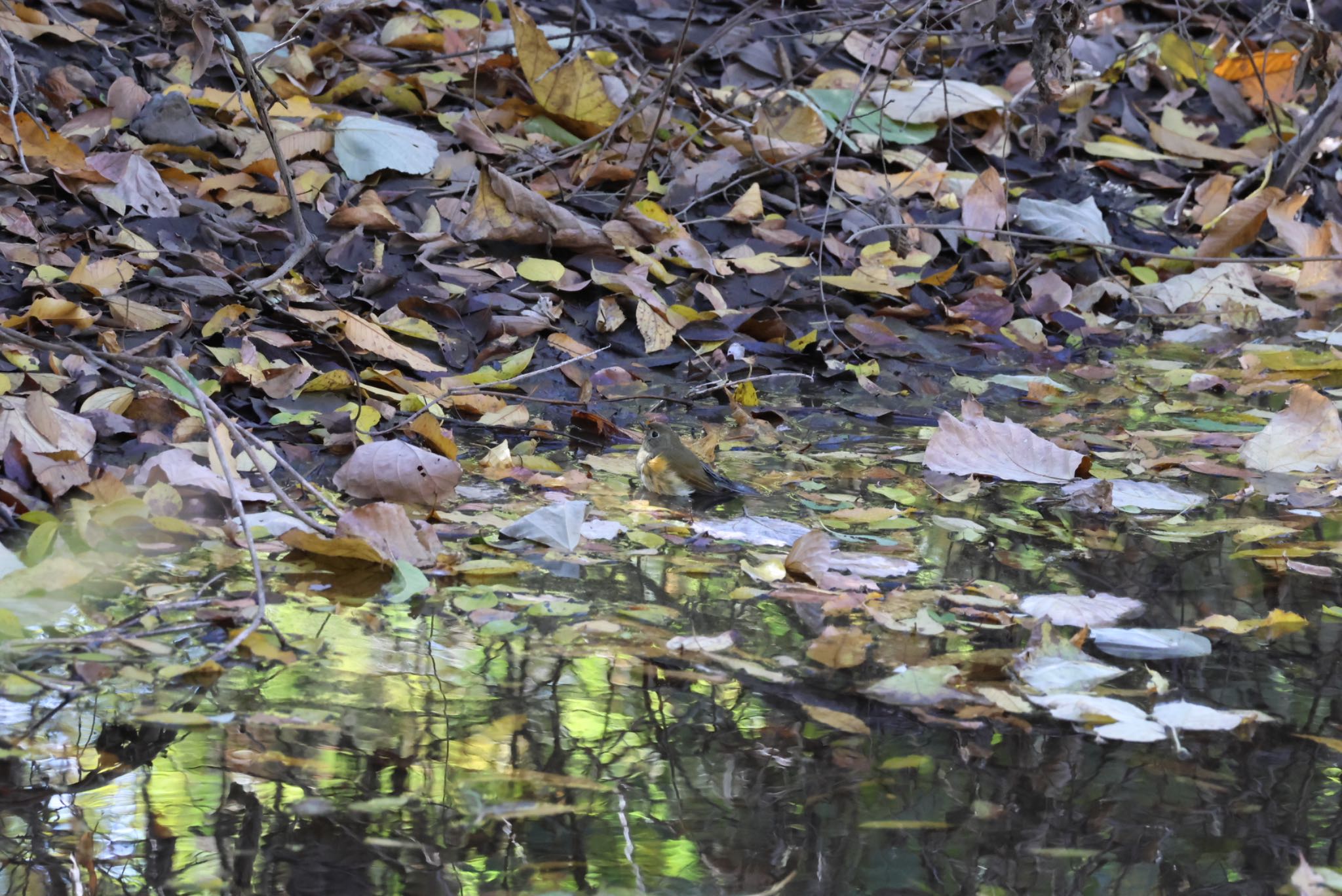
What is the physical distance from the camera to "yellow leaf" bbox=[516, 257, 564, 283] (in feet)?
10.8

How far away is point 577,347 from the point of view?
3141mm

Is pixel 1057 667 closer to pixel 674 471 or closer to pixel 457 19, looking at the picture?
pixel 674 471

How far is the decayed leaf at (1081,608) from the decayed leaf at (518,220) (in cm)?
177

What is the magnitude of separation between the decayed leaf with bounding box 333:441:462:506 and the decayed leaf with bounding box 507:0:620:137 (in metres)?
1.84

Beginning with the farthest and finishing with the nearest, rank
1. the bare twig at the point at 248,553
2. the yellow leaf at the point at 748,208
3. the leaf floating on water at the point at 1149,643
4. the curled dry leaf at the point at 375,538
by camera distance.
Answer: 1. the yellow leaf at the point at 748,208
2. the curled dry leaf at the point at 375,538
3. the leaf floating on water at the point at 1149,643
4. the bare twig at the point at 248,553

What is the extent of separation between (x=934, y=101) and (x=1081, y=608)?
2.89 m

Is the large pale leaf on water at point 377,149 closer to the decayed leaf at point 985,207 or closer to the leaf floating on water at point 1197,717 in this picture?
the decayed leaf at point 985,207

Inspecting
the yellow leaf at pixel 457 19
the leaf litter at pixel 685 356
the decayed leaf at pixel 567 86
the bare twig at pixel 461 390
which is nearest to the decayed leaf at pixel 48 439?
the leaf litter at pixel 685 356

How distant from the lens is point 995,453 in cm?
262

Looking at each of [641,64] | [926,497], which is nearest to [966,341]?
[926,497]

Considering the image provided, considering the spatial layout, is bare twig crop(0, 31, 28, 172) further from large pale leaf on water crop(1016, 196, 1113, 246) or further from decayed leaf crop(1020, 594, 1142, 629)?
large pale leaf on water crop(1016, 196, 1113, 246)

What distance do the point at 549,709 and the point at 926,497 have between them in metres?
1.11

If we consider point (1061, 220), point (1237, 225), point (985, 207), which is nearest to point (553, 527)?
point (985, 207)

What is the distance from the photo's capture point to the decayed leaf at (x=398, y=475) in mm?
2244
